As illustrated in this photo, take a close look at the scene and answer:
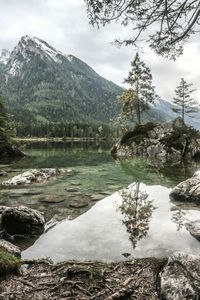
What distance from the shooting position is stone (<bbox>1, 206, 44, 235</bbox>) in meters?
12.6

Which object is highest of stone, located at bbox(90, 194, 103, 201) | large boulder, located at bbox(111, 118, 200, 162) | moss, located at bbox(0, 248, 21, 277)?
large boulder, located at bbox(111, 118, 200, 162)

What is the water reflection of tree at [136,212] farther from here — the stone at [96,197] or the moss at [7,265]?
the moss at [7,265]

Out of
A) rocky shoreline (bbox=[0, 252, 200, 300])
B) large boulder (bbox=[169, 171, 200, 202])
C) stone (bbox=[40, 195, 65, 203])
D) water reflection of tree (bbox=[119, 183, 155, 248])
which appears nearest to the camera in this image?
rocky shoreline (bbox=[0, 252, 200, 300])

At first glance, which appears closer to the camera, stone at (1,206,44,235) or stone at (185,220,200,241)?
stone at (185,220,200,241)

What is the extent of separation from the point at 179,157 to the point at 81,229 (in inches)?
1478

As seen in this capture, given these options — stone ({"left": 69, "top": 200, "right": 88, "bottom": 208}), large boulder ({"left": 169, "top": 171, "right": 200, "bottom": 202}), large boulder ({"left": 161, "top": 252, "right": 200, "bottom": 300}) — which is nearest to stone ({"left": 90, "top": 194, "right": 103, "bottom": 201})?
stone ({"left": 69, "top": 200, "right": 88, "bottom": 208})

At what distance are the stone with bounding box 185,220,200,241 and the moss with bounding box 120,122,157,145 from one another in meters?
41.1

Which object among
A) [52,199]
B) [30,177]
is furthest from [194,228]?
[30,177]

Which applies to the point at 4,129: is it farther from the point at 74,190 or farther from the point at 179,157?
the point at 74,190

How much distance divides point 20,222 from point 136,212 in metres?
5.34

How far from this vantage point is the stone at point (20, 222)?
12555 millimetres

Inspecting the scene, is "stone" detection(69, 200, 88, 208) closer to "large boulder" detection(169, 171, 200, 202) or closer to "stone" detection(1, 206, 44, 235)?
"stone" detection(1, 206, 44, 235)

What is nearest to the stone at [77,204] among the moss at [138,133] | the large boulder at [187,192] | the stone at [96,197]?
the stone at [96,197]

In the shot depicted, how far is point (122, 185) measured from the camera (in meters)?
23.1
